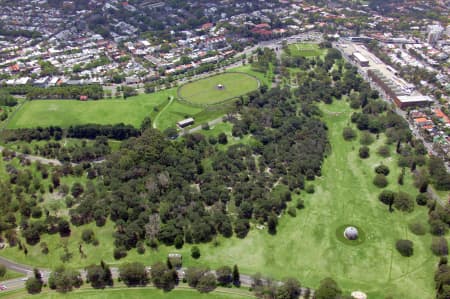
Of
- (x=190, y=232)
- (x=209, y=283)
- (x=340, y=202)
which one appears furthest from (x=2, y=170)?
(x=340, y=202)

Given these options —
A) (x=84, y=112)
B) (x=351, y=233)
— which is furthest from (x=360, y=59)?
(x=84, y=112)

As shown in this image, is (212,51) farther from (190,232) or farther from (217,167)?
(190,232)

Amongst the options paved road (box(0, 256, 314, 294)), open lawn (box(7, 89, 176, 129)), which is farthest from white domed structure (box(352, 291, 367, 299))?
open lawn (box(7, 89, 176, 129))

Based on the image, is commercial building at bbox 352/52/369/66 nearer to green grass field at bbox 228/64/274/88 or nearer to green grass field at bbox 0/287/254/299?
green grass field at bbox 228/64/274/88

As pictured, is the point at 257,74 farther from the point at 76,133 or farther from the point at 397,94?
the point at 76,133

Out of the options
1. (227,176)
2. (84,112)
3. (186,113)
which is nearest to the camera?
(227,176)

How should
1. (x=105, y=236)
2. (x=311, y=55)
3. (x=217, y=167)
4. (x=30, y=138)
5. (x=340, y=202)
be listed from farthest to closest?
1. (x=311, y=55)
2. (x=30, y=138)
3. (x=217, y=167)
4. (x=340, y=202)
5. (x=105, y=236)

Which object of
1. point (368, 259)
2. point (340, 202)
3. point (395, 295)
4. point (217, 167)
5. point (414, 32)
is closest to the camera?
point (395, 295)

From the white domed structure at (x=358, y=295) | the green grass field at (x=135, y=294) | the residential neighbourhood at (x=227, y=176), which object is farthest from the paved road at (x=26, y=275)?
the white domed structure at (x=358, y=295)
